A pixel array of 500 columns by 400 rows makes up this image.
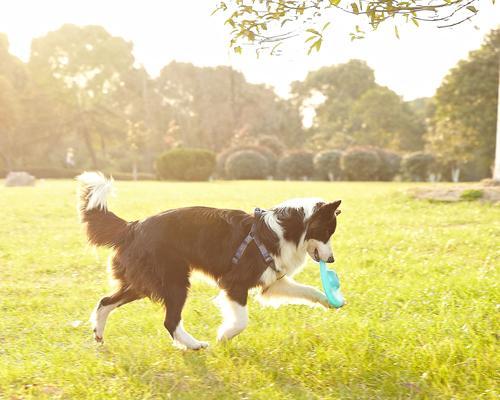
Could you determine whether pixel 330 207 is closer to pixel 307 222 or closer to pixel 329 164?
pixel 307 222

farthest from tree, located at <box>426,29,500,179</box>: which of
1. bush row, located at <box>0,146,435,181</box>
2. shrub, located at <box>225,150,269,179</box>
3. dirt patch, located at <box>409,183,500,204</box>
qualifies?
dirt patch, located at <box>409,183,500,204</box>

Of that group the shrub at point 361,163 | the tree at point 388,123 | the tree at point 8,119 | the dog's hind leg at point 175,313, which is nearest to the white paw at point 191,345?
the dog's hind leg at point 175,313

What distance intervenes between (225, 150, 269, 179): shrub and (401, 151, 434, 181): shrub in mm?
10296

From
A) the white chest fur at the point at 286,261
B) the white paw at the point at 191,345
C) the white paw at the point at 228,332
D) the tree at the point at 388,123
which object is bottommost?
the white paw at the point at 191,345

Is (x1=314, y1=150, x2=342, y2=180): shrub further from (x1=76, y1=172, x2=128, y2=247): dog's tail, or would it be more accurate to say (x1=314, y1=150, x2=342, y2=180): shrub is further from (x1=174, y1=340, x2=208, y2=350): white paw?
(x1=174, y1=340, x2=208, y2=350): white paw

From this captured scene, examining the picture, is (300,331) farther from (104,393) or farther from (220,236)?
(104,393)

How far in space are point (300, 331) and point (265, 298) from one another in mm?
444

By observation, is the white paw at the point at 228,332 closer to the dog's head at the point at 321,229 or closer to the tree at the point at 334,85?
the dog's head at the point at 321,229

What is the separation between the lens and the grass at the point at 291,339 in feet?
12.8

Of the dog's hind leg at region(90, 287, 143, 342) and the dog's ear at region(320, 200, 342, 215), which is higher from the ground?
the dog's ear at region(320, 200, 342, 215)

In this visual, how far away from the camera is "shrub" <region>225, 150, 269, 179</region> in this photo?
41812 mm

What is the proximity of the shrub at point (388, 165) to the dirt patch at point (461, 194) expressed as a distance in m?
22.5

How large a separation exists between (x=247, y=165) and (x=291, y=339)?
37.2 metres

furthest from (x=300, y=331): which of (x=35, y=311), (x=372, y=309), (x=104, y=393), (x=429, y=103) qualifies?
(x=429, y=103)
